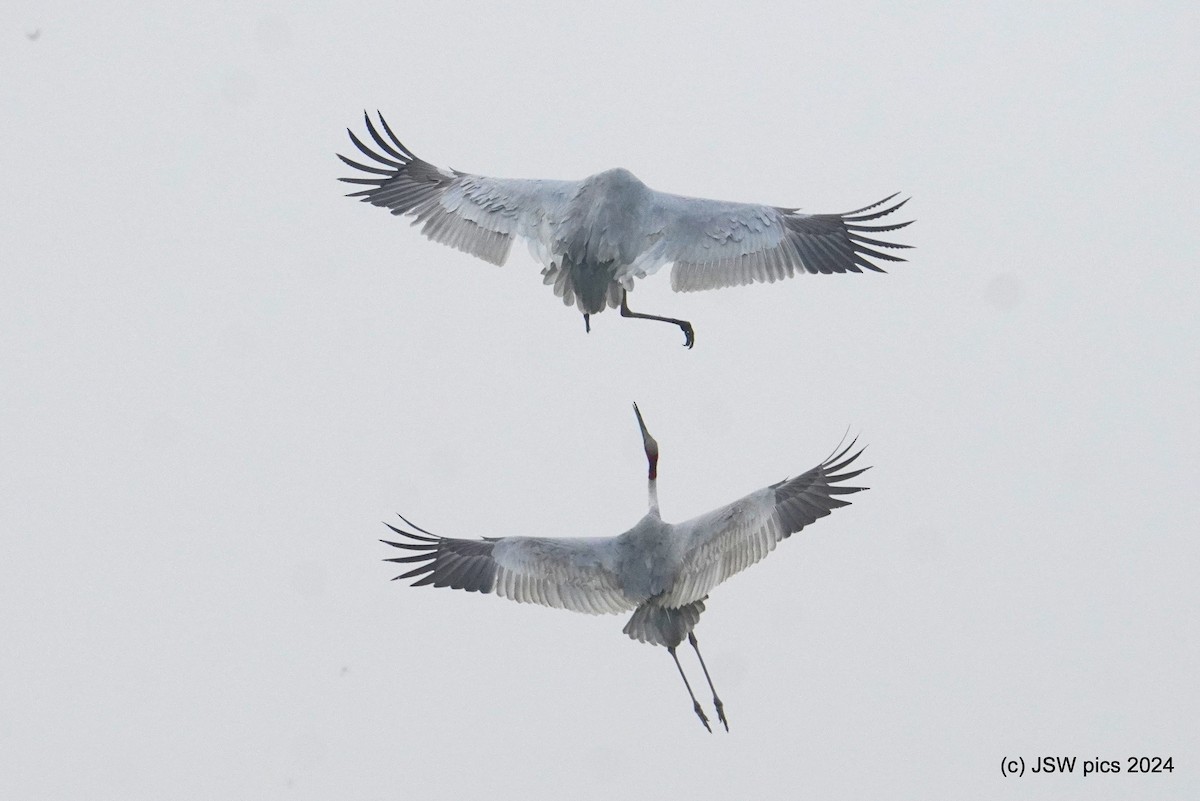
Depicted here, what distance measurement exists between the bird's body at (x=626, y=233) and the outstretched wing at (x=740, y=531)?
1757 millimetres

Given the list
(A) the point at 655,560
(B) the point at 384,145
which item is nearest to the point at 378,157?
(B) the point at 384,145

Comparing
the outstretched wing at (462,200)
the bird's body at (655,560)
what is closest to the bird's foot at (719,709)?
the bird's body at (655,560)

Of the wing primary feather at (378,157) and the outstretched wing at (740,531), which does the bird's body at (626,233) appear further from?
the outstretched wing at (740,531)

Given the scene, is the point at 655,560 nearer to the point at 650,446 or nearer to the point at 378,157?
the point at 650,446

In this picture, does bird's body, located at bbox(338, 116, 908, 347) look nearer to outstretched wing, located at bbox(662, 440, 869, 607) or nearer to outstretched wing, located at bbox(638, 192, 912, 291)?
outstretched wing, located at bbox(638, 192, 912, 291)

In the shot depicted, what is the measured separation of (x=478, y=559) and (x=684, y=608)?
181 centimetres

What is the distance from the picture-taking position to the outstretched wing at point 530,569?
1367 cm

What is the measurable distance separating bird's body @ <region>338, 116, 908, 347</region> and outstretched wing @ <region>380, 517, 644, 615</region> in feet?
6.44

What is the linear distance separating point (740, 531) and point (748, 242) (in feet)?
8.06

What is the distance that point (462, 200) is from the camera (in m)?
14.9

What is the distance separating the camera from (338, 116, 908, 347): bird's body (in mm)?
13617

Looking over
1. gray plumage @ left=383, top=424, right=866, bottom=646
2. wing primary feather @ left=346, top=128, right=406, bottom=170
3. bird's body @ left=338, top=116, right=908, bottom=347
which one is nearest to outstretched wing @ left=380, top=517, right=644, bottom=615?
gray plumage @ left=383, top=424, right=866, bottom=646

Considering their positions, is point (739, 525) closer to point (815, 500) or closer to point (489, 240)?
point (815, 500)

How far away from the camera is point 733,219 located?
1402 centimetres
